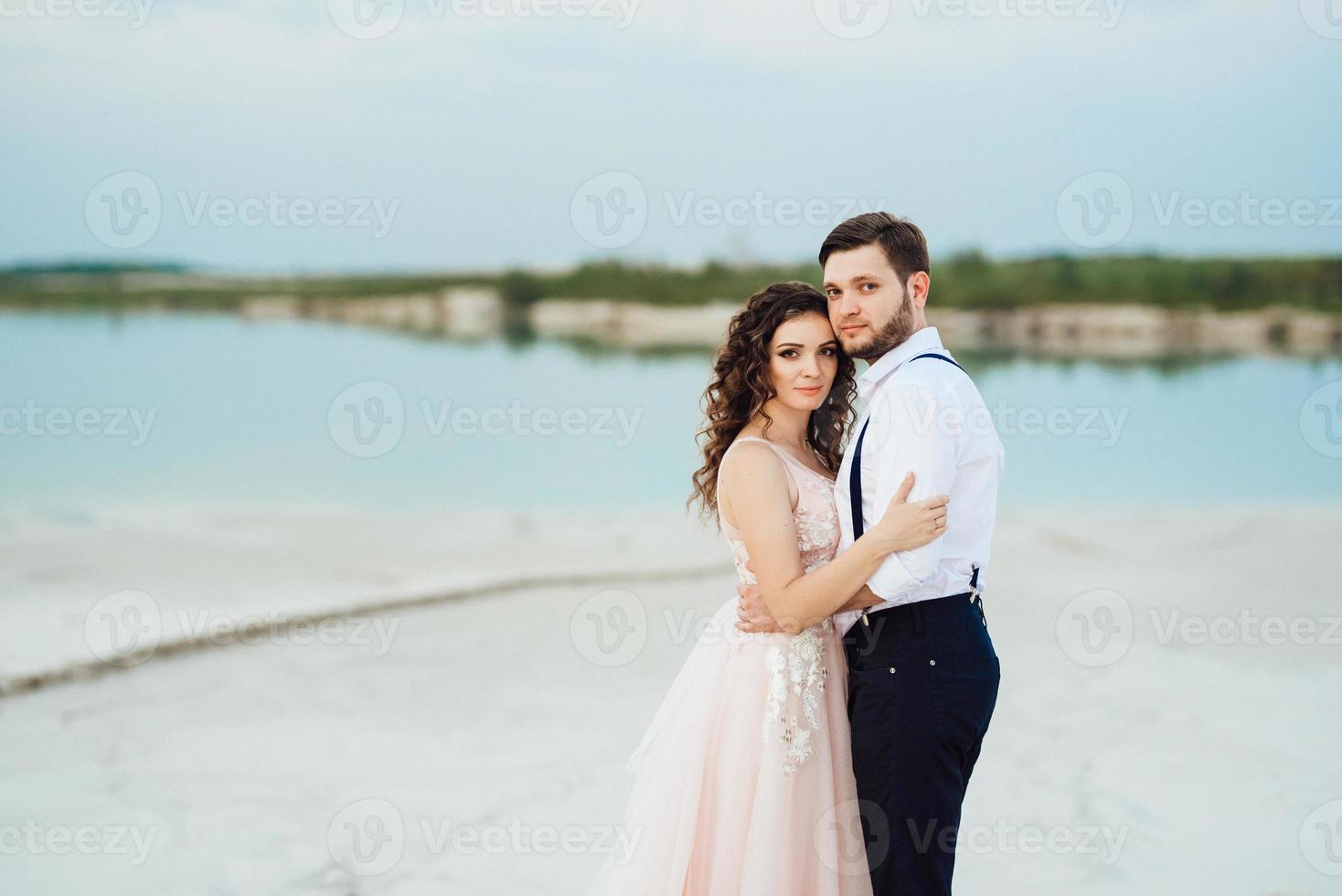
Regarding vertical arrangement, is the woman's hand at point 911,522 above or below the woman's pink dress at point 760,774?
above

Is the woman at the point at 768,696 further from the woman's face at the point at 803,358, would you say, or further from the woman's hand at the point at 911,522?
the woman's hand at the point at 911,522

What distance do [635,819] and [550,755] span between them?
196cm

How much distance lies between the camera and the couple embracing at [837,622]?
2021 mm

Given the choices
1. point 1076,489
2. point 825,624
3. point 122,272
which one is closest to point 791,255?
point 1076,489

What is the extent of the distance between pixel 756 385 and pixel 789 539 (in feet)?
1.13

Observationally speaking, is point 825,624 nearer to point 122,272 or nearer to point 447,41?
point 447,41

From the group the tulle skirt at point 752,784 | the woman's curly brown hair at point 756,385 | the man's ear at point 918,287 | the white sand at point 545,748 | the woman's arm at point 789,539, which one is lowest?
the white sand at point 545,748

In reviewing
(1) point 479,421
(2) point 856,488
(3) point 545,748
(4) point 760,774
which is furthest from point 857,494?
(1) point 479,421

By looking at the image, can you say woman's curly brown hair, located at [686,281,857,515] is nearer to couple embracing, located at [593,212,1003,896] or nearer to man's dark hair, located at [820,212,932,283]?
couple embracing, located at [593,212,1003,896]

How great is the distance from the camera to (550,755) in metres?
4.27

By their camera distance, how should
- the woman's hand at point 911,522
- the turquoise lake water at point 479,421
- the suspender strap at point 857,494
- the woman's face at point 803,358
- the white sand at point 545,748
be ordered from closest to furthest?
the woman's hand at point 911,522
the suspender strap at point 857,494
the woman's face at point 803,358
the white sand at point 545,748
the turquoise lake water at point 479,421

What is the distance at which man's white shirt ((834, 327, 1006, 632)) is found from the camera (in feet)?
6.50

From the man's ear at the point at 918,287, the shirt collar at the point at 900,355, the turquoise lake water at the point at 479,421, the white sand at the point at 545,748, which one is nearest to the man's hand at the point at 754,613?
the shirt collar at the point at 900,355

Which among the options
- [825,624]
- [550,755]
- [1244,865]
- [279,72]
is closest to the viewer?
[825,624]
